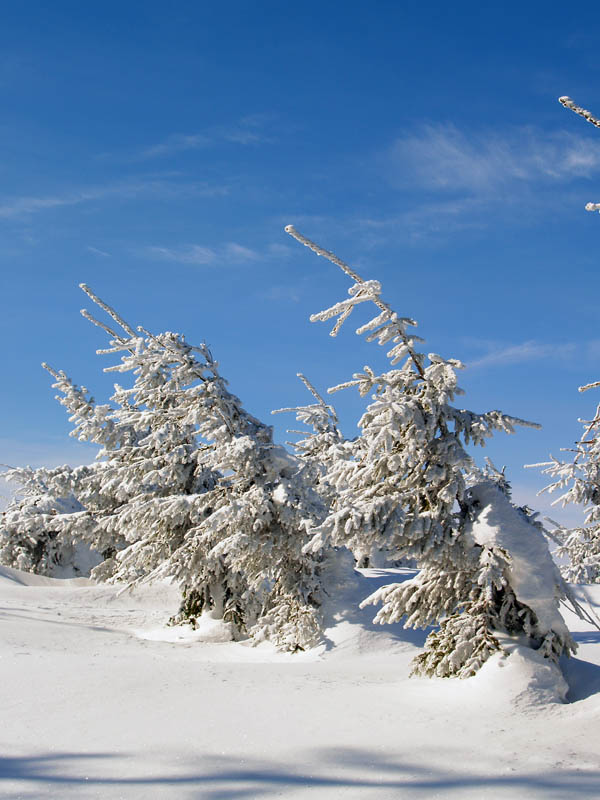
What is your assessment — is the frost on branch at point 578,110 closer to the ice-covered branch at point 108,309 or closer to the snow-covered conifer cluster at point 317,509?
the snow-covered conifer cluster at point 317,509

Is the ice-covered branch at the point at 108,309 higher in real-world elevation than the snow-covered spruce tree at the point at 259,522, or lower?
higher

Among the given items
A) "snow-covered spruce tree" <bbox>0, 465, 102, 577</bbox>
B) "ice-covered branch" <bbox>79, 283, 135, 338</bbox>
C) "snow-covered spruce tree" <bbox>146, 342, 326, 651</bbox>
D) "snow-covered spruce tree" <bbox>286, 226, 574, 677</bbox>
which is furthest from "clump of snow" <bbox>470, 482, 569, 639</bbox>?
"snow-covered spruce tree" <bbox>0, 465, 102, 577</bbox>

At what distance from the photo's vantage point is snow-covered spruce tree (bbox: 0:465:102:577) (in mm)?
25609

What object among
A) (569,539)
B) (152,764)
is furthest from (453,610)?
(569,539)

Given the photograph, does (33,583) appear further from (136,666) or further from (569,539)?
(569,539)

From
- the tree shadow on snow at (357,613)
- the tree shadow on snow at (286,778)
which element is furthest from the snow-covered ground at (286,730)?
the tree shadow on snow at (357,613)

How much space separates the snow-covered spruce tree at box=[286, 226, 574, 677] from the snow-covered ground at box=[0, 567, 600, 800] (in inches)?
24.9

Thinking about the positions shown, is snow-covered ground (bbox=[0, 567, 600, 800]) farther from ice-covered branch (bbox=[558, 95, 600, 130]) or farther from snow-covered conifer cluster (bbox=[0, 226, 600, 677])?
ice-covered branch (bbox=[558, 95, 600, 130])

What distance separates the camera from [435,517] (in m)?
8.19

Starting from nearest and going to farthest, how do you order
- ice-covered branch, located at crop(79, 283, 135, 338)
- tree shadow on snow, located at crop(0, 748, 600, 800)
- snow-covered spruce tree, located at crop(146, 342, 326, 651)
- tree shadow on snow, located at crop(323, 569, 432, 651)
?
tree shadow on snow, located at crop(0, 748, 600, 800), tree shadow on snow, located at crop(323, 569, 432, 651), snow-covered spruce tree, located at crop(146, 342, 326, 651), ice-covered branch, located at crop(79, 283, 135, 338)

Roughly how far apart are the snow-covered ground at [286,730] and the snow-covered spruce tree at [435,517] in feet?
2.07

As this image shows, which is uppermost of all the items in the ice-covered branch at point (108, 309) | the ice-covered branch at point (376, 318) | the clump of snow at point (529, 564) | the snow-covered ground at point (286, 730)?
the ice-covered branch at point (108, 309)

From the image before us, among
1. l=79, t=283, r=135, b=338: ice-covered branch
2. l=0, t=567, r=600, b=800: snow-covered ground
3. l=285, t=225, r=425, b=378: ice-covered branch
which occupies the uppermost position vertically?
l=79, t=283, r=135, b=338: ice-covered branch

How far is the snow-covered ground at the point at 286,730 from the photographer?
4406 millimetres
